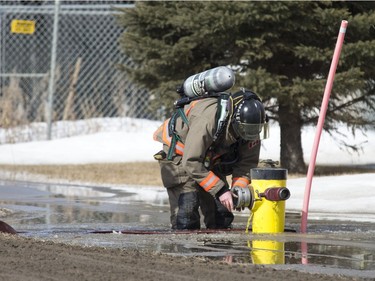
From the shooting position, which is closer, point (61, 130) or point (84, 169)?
point (84, 169)

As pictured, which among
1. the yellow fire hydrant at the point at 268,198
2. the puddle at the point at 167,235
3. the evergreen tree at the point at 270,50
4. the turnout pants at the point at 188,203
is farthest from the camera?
the evergreen tree at the point at 270,50

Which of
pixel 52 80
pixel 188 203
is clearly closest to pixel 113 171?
pixel 52 80

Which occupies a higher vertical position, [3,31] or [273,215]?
[3,31]

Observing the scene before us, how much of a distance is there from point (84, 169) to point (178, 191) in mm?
8794

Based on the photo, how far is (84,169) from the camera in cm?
1783

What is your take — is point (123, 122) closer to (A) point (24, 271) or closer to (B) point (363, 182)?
(B) point (363, 182)

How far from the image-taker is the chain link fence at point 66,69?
75.0ft

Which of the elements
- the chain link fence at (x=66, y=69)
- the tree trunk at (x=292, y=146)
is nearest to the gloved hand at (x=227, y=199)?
the tree trunk at (x=292, y=146)

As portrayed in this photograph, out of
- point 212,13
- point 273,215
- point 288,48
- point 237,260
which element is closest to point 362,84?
point 288,48

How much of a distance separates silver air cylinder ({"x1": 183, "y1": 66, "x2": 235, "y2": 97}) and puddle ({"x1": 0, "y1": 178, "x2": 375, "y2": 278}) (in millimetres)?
1333

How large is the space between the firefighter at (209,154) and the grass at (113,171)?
6.00m

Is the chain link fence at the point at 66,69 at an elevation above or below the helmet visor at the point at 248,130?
above

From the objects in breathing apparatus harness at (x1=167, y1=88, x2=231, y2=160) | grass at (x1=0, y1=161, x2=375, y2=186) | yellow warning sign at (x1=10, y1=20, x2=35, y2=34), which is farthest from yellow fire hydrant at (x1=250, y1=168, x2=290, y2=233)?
yellow warning sign at (x1=10, y1=20, x2=35, y2=34)

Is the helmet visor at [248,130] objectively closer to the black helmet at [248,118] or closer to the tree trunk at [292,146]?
the black helmet at [248,118]
